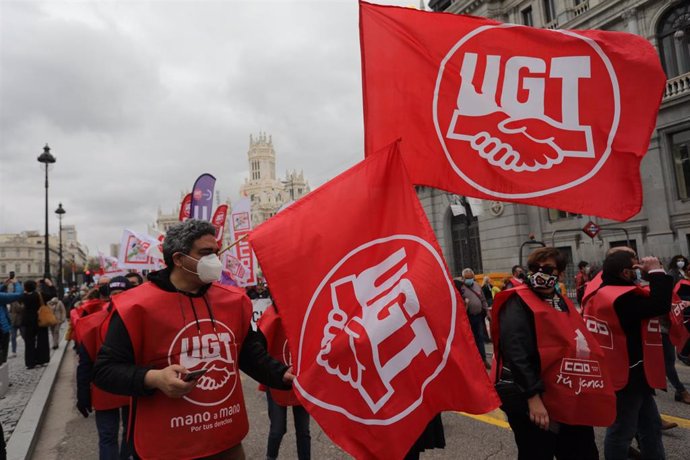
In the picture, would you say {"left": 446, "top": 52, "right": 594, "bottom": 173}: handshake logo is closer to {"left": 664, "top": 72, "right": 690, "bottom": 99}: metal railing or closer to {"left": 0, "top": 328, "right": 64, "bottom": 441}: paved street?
{"left": 0, "top": 328, "right": 64, "bottom": 441}: paved street

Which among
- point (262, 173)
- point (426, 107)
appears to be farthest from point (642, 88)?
point (262, 173)

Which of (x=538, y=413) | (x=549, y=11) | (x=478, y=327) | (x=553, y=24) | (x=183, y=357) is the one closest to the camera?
(x=183, y=357)

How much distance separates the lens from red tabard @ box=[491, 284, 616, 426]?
301cm

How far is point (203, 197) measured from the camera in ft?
40.7

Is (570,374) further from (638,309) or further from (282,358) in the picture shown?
(282,358)

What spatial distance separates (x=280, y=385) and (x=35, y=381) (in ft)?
30.4

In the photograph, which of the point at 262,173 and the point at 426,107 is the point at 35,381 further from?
the point at 262,173

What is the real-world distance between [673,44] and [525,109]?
63.6 ft

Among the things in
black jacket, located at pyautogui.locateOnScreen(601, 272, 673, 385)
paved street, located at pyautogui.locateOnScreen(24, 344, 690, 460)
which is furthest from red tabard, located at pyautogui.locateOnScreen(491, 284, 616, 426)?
paved street, located at pyautogui.locateOnScreen(24, 344, 690, 460)

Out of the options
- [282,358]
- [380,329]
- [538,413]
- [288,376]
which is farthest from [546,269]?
[282,358]

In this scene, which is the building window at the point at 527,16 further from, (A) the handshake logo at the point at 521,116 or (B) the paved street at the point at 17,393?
(B) the paved street at the point at 17,393

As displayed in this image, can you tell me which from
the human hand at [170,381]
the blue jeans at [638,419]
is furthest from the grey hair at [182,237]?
the blue jeans at [638,419]

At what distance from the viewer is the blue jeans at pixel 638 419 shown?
3561 millimetres

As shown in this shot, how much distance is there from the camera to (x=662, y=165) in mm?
17562
